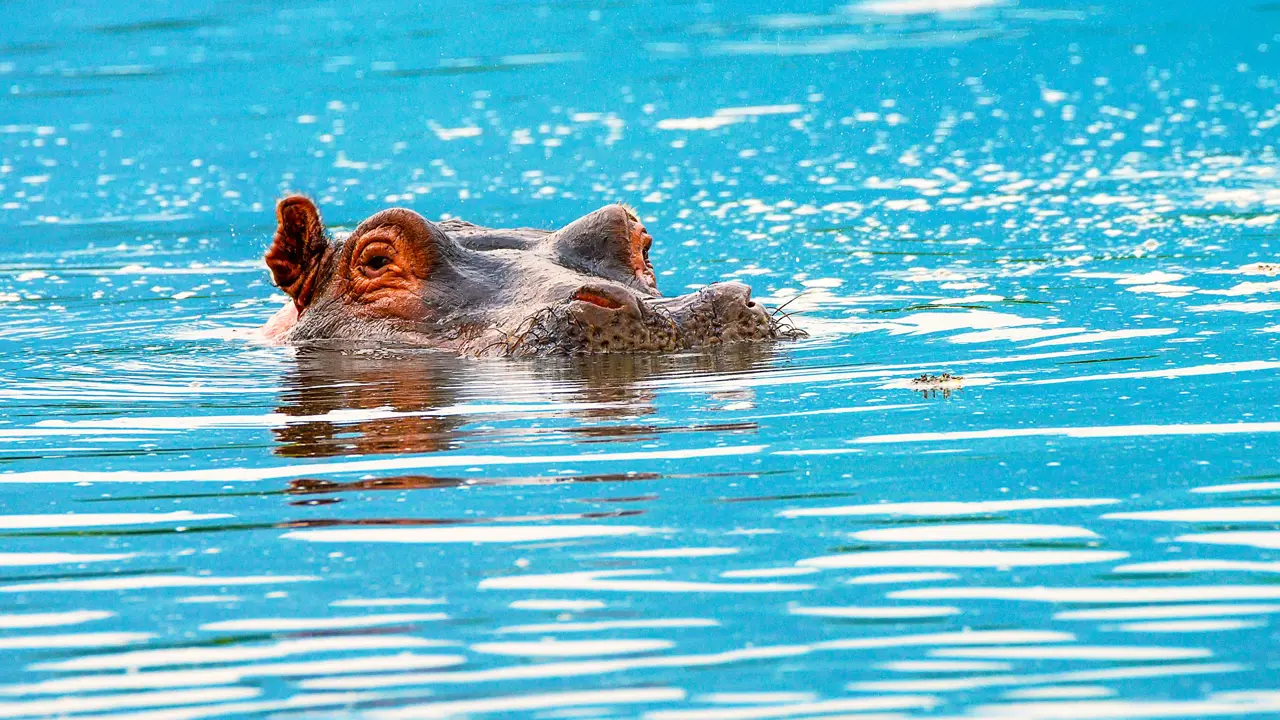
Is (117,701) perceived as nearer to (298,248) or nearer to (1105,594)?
(1105,594)

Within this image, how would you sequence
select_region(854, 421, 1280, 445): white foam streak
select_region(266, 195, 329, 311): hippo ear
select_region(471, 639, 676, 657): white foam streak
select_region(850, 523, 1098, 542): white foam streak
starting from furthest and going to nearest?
select_region(266, 195, 329, 311): hippo ear → select_region(854, 421, 1280, 445): white foam streak → select_region(850, 523, 1098, 542): white foam streak → select_region(471, 639, 676, 657): white foam streak

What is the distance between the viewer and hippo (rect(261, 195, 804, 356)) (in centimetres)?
1070

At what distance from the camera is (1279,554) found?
239 inches

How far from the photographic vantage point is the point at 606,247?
12.1 meters

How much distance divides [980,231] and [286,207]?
740cm

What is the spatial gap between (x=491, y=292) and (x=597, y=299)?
1.05 m

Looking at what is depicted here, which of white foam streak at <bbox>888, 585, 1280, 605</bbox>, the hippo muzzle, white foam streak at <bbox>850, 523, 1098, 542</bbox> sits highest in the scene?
the hippo muzzle

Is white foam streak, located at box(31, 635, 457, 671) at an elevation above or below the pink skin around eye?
below

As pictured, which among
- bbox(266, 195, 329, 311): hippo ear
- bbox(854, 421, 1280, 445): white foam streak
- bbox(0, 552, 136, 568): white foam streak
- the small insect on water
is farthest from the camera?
bbox(266, 195, 329, 311): hippo ear

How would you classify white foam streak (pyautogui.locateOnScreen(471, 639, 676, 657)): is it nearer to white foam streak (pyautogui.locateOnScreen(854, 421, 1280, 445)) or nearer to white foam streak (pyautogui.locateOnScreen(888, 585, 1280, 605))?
white foam streak (pyautogui.locateOnScreen(888, 585, 1280, 605))

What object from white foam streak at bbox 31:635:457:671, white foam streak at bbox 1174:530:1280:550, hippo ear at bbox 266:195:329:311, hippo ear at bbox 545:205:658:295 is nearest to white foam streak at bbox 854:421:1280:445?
white foam streak at bbox 1174:530:1280:550

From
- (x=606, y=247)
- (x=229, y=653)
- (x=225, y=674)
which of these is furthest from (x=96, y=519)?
(x=606, y=247)

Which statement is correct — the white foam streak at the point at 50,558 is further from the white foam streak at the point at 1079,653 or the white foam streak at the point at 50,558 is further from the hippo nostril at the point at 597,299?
the hippo nostril at the point at 597,299

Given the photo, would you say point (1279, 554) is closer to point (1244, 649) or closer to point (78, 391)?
point (1244, 649)
